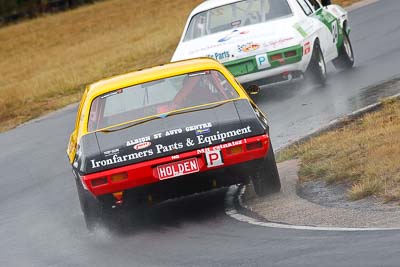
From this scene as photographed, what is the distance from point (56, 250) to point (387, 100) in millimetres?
5853

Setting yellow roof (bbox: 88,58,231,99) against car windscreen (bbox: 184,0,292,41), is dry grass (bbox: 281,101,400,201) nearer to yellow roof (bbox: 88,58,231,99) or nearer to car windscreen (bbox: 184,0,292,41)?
yellow roof (bbox: 88,58,231,99)

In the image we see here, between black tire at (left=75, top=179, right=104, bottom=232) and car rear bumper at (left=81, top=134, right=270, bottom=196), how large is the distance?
0.47 feet

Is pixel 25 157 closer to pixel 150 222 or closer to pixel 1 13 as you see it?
pixel 150 222

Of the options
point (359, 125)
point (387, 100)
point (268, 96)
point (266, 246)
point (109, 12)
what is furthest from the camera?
point (109, 12)

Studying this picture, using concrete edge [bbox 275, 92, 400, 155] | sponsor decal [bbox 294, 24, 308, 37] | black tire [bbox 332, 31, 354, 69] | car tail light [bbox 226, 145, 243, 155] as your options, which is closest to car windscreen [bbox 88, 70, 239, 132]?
car tail light [bbox 226, 145, 243, 155]

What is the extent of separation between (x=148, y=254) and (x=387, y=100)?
625 cm

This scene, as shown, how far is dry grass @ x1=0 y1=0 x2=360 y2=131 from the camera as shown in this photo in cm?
2473

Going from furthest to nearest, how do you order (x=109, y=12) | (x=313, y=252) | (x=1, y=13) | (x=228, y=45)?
(x=1, y=13) → (x=109, y=12) → (x=228, y=45) → (x=313, y=252)

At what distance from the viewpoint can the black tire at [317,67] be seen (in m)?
16.4

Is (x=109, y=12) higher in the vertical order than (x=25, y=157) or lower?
lower

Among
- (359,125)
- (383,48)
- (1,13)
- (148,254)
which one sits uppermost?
→ (148,254)

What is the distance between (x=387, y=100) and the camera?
46.4 ft

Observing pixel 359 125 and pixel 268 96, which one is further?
pixel 268 96

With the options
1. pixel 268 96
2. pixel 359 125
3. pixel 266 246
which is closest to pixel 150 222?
pixel 266 246
